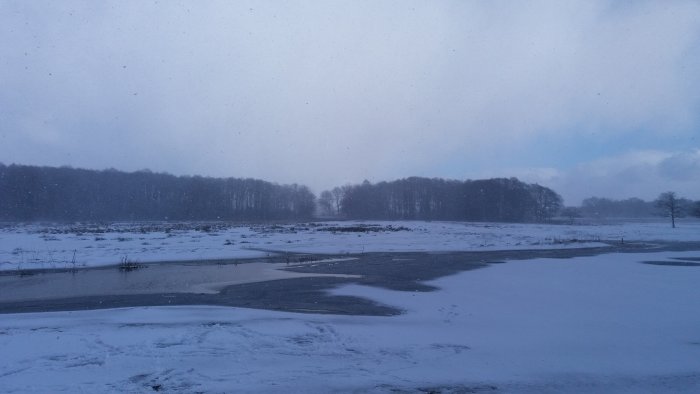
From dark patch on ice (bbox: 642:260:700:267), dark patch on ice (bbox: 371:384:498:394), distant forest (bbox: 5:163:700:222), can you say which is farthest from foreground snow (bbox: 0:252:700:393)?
distant forest (bbox: 5:163:700:222)

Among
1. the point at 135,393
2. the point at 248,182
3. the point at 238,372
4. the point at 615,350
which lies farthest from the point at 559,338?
the point at 248,182

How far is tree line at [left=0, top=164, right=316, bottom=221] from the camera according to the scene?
105m

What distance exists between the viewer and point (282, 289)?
16.8m

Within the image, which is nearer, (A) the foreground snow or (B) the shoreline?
(A) the foreground snow

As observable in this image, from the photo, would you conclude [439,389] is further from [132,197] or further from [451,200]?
[451,200]

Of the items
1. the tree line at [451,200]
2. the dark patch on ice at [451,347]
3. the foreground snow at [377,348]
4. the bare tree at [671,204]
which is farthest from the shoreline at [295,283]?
the tree line at [451,200]

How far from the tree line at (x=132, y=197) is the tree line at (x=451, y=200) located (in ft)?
62.3

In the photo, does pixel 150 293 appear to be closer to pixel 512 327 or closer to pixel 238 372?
pixel 238 372

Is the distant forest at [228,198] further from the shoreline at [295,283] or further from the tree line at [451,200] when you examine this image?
the shoreline at [295,283]

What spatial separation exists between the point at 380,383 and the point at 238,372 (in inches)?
87.4

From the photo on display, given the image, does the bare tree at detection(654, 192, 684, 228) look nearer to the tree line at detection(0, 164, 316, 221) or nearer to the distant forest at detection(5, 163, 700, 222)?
the distant forest at detection(5, 163, 700, 222)

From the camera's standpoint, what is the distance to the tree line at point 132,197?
345ft

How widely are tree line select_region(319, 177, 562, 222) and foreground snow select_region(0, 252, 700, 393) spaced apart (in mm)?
109447

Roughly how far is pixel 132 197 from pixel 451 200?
8521cm
